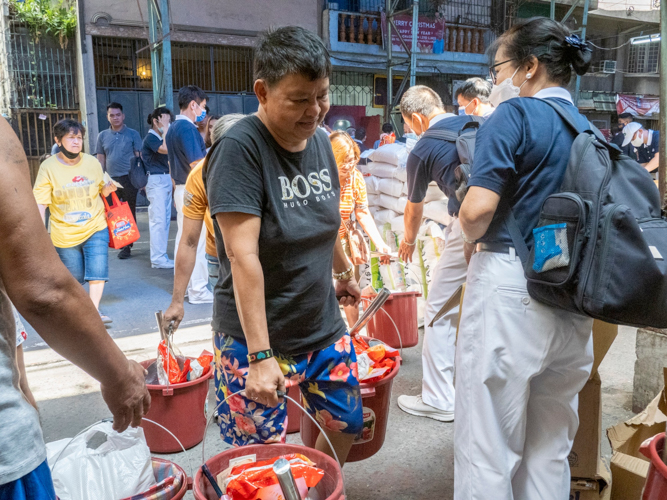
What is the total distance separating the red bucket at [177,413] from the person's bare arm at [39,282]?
1.65 meters

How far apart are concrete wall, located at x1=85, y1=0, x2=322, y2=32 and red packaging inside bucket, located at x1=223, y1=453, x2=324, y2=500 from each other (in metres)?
11.5

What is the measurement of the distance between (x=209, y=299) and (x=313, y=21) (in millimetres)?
10329

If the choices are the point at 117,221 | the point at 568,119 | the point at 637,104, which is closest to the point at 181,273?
the point at 568,119

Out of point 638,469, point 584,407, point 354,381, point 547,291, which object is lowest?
point 638,469

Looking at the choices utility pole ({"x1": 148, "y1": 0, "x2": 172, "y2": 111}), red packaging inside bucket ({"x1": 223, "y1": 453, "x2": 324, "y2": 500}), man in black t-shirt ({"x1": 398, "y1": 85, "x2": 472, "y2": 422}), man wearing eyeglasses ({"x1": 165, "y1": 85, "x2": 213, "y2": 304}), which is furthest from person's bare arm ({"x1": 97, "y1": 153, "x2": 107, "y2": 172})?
red packaging inside bucket ({"x1": 223, "y1": 453, "x2": 324, "y2": 500})

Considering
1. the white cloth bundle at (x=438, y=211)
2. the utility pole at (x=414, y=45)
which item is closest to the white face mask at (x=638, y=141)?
the white cloth bundle at (x=438, y=211)

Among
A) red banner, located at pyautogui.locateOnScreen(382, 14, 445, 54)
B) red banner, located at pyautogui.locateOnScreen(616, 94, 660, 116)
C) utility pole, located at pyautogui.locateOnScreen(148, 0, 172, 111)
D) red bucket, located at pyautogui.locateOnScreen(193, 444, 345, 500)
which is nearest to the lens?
red bucket, located at pyautogui.locateOnScreen(193, 444, 345, 500)

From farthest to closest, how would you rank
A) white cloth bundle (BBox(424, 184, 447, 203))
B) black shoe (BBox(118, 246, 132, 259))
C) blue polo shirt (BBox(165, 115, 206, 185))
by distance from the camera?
black shoe (BBox(118, 246, 132, 259)) < blue polo shirt (BBox(165, 115, 206, 185)) < white cloth bundle (BBox(424, 184, 447, 203))

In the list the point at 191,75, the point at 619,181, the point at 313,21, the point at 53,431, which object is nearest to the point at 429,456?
the point at 619,181

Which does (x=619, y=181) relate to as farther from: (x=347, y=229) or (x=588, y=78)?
(x=588, y=78)

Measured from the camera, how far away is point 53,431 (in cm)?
316

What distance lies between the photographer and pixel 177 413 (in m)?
2.88

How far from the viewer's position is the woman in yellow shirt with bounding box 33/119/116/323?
4582 mm

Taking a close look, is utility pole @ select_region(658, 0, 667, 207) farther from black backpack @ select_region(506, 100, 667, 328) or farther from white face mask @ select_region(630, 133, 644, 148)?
white face mask @ select_region(630, 133, 644, 148)
